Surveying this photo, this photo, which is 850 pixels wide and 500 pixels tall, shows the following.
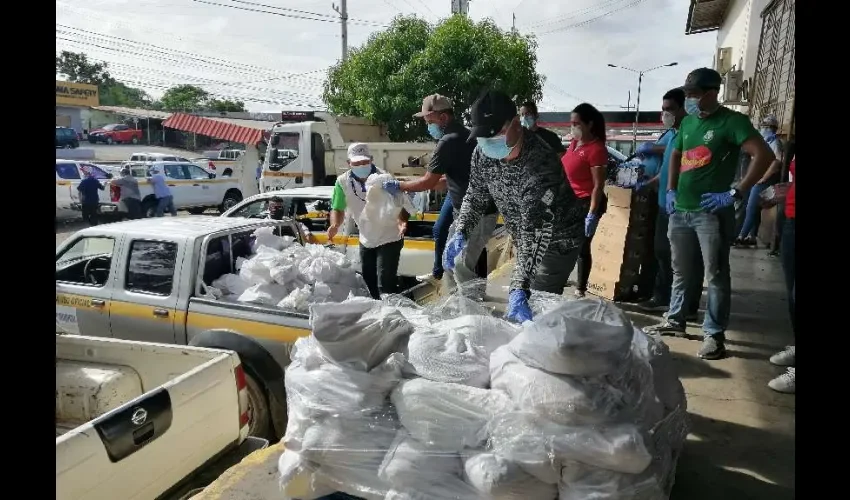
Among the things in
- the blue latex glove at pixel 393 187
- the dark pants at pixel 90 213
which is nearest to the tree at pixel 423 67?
the dark pants at pixel 90 213

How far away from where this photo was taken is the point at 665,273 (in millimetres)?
5246

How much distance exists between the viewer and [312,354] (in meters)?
2.62

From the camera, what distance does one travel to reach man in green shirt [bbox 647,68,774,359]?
378 centimetres

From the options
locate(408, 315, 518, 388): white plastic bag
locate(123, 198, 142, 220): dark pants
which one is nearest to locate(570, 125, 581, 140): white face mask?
locate(408, 315, 518, 388): white plastic bag

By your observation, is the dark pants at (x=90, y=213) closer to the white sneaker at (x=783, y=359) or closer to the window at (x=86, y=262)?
the window at (x=86, y=262)

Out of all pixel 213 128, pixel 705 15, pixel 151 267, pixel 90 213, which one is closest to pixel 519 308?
pixel 151 267

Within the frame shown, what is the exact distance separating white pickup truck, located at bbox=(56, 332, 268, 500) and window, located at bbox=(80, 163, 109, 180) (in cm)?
1485

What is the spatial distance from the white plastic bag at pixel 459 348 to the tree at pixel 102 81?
1841 inches

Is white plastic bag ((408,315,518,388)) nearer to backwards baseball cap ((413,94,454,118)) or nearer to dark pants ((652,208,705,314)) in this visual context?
dark pants ((652,208,705,314))

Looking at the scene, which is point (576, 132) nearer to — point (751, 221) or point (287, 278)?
point (287, 278)

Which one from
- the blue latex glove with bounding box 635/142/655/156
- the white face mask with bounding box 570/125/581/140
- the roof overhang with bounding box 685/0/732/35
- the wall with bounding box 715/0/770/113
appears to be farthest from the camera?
the roof overhang with bounding box 685/0/732/35

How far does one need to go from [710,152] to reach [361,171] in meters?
3.11

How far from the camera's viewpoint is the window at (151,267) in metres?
4.59

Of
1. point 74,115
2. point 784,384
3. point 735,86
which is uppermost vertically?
point 74,115
